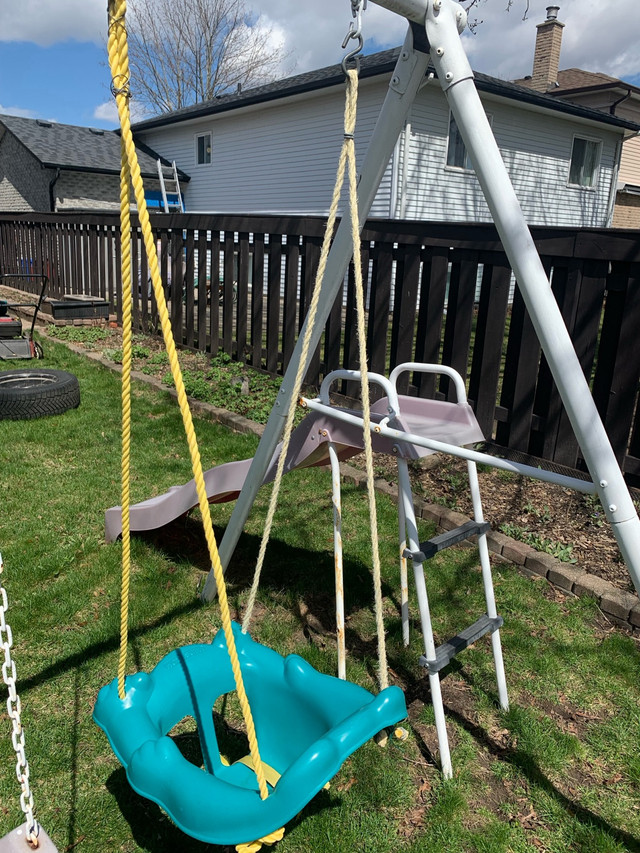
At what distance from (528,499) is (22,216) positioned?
12.0 metres

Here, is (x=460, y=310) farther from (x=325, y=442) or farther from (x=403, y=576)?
(x=403, y=576)

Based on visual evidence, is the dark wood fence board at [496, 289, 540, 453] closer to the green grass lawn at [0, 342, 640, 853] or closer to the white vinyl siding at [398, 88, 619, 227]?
the green grass lawn at [0, 342, 640, 853]

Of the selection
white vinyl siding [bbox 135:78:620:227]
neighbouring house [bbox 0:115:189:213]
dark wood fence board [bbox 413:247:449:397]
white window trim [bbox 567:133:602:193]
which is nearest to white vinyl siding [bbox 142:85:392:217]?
white vinyl siding [bbox 135:78:620:227]

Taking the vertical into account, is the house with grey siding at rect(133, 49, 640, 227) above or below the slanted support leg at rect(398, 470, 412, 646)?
above

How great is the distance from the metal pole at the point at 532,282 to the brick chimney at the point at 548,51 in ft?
80.5

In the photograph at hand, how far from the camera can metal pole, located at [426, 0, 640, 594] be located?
1708 mm

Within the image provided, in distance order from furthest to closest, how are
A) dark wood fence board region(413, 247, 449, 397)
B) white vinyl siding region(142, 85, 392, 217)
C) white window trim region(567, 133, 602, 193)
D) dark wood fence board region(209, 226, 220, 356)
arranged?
white window trim region(567, 133, 602, 193) < white vinyl siding region(142, 85, 392, 217) < dark wood fence board region(209, 226, 220, 356) < dark wood fence board region(413, 247, 449, 397)

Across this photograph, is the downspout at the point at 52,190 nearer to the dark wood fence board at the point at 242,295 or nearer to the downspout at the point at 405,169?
the downspout at the point at 405,169

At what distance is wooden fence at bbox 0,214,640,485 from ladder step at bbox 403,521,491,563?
2004 millimetres

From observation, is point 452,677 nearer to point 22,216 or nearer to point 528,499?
point 528,499

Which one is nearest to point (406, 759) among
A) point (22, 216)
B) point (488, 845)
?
point (488, 845)

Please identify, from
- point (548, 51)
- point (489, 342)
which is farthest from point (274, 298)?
point (548, 51)

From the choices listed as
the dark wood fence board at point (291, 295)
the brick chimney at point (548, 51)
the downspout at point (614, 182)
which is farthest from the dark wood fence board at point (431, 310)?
the brick chimney at point (548, 51)

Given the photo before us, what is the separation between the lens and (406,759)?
229cm
